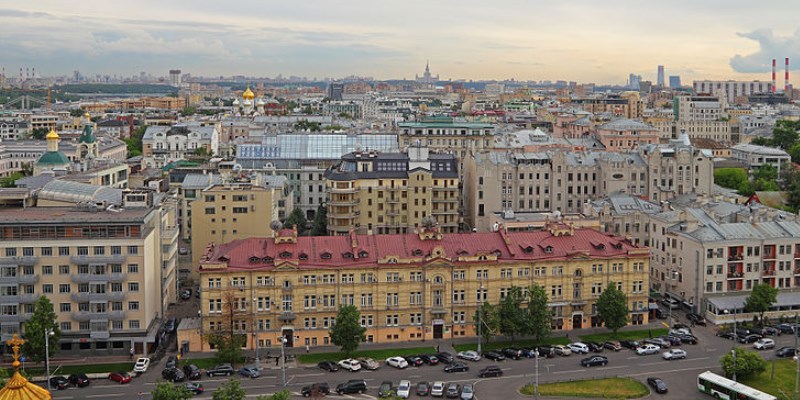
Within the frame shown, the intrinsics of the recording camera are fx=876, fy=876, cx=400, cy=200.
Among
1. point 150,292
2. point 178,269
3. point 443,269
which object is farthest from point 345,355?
point 178,269

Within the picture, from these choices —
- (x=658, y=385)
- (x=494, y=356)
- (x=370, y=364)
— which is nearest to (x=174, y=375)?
(x=370, y=364)

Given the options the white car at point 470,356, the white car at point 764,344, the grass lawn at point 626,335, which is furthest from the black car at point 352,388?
the white car at point 764,344

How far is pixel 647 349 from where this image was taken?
2766 inches

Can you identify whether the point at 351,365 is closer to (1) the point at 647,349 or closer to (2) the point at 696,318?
(1) the point at 647,349

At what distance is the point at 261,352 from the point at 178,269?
28355 mm

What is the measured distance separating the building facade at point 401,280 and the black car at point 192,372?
225 inches

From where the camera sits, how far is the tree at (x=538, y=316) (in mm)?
71375

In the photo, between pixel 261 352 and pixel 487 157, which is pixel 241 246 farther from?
pixel 487 157

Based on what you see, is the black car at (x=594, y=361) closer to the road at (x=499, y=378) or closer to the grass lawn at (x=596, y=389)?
the road at (x=499, y=378)

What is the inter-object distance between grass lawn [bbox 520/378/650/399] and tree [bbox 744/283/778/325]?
20.6 metres

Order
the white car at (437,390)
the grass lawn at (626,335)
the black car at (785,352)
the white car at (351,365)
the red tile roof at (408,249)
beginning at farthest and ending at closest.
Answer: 1. the grass lawn at (626,335)
2. the red tile roof at (408,249)
3. the black car at (785,352)
4. the white car at (351,365)
5. the white car at (437,390)

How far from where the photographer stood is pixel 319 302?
7300cm

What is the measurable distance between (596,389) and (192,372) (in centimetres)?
2925

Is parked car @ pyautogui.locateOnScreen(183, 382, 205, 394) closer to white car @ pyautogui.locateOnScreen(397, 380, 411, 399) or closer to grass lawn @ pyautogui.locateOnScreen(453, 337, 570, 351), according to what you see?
white car @ pyautogui.locateOnScreen(397, 380, 411, 399)
